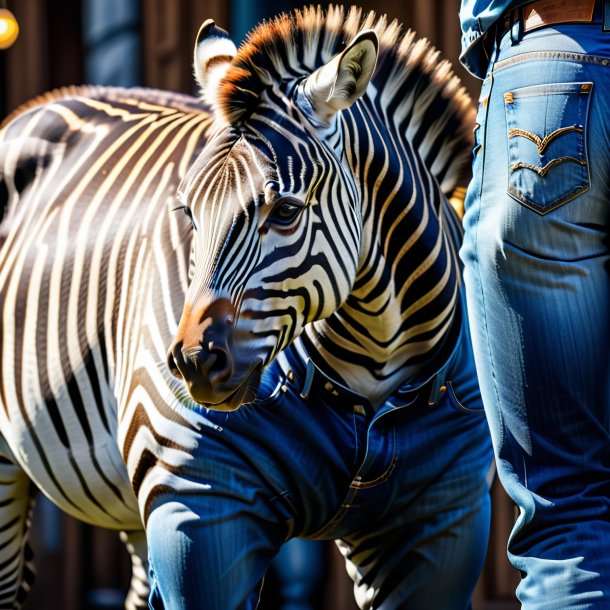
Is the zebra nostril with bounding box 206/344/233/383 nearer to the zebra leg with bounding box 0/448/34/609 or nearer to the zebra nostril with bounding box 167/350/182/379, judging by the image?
the zebra nostril with bounding box 167/350/182/379

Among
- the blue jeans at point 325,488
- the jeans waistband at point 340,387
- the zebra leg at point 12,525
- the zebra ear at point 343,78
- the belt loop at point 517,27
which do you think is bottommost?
the zebra leg at point 12,525

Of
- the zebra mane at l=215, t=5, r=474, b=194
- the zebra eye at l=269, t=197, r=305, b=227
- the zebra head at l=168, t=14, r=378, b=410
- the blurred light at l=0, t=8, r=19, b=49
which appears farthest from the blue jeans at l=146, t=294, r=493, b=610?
the blurred light at l=0, t=8, r=19, b=49

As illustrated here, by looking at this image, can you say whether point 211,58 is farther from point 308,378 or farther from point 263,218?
point 308,378

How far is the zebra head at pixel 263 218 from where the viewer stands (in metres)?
2.19

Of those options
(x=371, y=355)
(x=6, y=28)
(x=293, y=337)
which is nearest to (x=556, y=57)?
(x=293, y=337)

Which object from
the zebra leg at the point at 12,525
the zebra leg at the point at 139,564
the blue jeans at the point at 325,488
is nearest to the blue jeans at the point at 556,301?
the blue jeans at the point at 325,488

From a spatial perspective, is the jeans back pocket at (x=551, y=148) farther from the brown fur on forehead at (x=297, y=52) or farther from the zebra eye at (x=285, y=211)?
the brown fur on forehead at (x=297, y=52)

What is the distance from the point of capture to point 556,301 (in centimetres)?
166

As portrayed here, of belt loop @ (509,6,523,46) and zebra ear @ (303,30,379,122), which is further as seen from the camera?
zebra ear @ (303,30,379,122)

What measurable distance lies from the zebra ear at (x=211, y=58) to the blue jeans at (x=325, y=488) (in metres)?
0.61

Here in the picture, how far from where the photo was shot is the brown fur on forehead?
241 cm

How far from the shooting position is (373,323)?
2.57 m

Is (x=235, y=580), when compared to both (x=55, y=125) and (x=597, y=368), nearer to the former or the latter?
(x=597, y=368)

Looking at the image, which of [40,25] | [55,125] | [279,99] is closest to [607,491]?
[279,99]
